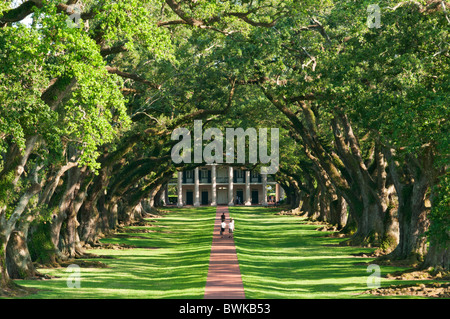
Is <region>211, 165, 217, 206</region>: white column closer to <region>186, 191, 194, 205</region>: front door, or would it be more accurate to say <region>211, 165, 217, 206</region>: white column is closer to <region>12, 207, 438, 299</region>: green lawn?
<region>186, 191, 194, 205</region>: front door

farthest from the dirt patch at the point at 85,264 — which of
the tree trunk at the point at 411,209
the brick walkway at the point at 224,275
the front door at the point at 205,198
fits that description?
the front door at the point at 205,198

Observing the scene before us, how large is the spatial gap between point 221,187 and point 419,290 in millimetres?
93533

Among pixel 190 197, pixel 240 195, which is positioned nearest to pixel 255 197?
pixel 240 195

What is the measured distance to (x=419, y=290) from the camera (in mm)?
20109

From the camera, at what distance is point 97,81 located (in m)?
17.2

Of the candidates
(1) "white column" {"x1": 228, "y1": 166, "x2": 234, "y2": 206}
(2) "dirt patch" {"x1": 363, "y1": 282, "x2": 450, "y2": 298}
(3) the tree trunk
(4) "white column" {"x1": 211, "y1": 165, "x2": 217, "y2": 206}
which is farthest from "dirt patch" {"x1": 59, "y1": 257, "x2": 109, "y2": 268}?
(4) "white column" {"x1": 211, "y1": 165, "x2": 217, "y2": 206}

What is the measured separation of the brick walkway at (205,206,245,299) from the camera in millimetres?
19156

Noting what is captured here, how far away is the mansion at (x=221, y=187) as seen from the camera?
11038 cm

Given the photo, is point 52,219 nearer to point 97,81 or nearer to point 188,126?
point 188,126

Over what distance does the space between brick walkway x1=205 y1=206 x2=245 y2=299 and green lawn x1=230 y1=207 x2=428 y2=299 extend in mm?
342

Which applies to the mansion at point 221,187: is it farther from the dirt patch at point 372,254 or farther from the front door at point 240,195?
the dirt patch at point 372,254
